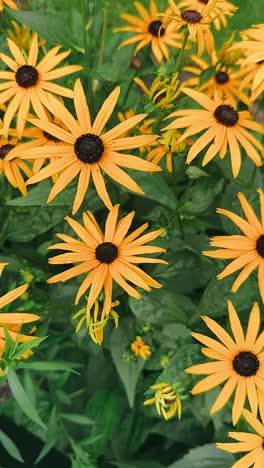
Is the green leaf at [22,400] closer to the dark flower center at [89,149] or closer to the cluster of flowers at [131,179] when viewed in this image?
the cluster of flowers at [131,179]

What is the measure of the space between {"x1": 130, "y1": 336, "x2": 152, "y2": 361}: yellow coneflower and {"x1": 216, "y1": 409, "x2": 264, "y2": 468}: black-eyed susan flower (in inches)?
11.3

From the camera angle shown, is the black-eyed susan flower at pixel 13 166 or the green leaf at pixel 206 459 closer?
the black-eyed susan flower at pixel 13 166

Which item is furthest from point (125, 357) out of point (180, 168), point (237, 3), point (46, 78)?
point (237, 3)

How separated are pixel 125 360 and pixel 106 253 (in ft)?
1.06

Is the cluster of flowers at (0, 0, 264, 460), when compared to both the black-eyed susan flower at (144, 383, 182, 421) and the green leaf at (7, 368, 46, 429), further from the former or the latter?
the green leaf at (7, 368, 46, 429)

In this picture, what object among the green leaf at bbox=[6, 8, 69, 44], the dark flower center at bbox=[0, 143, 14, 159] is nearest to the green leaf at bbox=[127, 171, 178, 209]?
the dark flower center at bbox=[0, 143, 14, 159]

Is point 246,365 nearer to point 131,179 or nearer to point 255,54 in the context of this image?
point 131,179

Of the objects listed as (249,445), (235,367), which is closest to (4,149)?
(235,367)

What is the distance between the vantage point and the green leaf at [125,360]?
3.85ft

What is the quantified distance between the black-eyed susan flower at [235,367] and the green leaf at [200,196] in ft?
0.65

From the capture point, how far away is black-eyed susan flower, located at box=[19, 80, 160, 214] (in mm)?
909

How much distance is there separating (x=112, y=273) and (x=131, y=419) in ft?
2.11

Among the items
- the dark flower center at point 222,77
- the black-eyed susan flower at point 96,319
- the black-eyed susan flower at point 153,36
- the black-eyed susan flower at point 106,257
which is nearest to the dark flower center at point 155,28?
the black-eyed susan flower at point 153,36

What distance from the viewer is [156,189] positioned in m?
1.01
